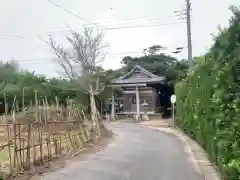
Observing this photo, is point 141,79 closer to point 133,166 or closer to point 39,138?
point 39,138

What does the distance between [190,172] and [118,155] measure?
4.39m

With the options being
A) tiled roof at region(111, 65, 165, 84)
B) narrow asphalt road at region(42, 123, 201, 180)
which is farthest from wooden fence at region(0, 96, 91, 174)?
tiled roof at region(111, 65, 165, 84)

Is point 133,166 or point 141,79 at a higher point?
point 141,79

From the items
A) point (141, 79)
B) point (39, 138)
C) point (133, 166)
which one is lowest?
point (133, 166)

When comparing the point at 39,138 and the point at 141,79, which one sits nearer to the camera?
the point at 39,138

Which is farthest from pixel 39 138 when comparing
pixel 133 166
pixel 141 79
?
pixel 141 79

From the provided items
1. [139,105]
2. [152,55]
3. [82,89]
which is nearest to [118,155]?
[82,89]

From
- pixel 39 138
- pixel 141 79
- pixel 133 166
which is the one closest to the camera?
pixel 133 166

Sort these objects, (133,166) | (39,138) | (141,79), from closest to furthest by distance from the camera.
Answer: (133,166)
(39,138)
(141,79)

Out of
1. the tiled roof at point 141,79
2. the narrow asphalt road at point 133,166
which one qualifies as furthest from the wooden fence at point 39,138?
the tiled roof at point 141,79

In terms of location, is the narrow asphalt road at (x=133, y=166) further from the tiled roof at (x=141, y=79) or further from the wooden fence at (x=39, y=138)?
the tiled roof at (x=141, y=79)

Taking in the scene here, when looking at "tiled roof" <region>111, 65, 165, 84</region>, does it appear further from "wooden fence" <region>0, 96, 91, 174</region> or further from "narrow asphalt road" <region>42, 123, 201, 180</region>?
"narrow asphalt road" <region>42, 123, 201, 180</region>

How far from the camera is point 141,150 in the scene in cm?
1670

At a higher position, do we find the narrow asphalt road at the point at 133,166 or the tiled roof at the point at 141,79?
the tiled roof at the point at 141,79
